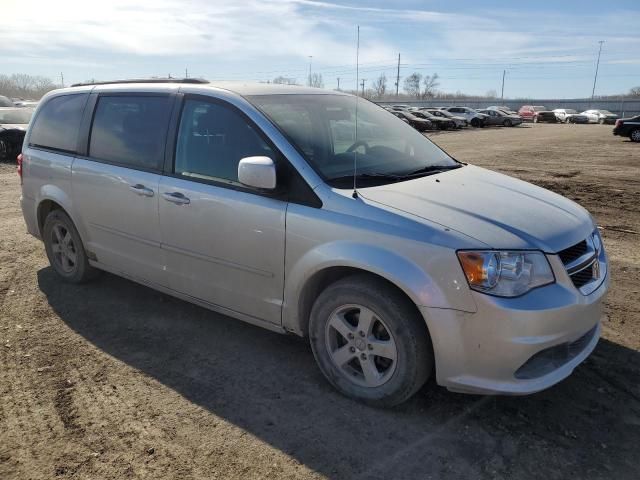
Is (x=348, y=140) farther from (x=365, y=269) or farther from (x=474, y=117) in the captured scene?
(x=474, y=117)

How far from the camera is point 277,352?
3826mm

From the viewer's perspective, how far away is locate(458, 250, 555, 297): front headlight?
265 centimetres

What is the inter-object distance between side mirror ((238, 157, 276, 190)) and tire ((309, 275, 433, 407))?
72 cm

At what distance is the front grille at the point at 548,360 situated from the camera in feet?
9.04

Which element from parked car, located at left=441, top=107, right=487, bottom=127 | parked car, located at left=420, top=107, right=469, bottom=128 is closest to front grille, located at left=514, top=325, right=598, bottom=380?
parked car, located at left=420, top=107, right=469, bottom=128

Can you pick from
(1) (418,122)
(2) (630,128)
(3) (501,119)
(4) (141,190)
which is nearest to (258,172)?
(4) (141,190)

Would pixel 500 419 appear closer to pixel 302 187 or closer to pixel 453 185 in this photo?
pixel 453 185

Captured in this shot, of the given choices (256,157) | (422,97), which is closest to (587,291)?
(256,157)

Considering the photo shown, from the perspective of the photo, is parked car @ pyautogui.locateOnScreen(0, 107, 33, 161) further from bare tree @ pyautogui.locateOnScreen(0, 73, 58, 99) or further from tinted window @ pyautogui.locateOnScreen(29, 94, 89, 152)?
bare tree @ pyautogui.locateOnScreen(0, 73, 58, 99)

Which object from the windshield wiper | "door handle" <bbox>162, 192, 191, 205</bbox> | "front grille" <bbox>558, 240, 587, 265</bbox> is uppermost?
the windshield wiper

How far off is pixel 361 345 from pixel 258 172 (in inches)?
46.4

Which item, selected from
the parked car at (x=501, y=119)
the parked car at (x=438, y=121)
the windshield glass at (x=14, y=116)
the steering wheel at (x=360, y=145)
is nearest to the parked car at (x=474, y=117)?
the parked car at (x=501, y=119)

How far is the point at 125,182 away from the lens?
412 centimetres

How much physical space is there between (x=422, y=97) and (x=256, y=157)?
117069 mm
